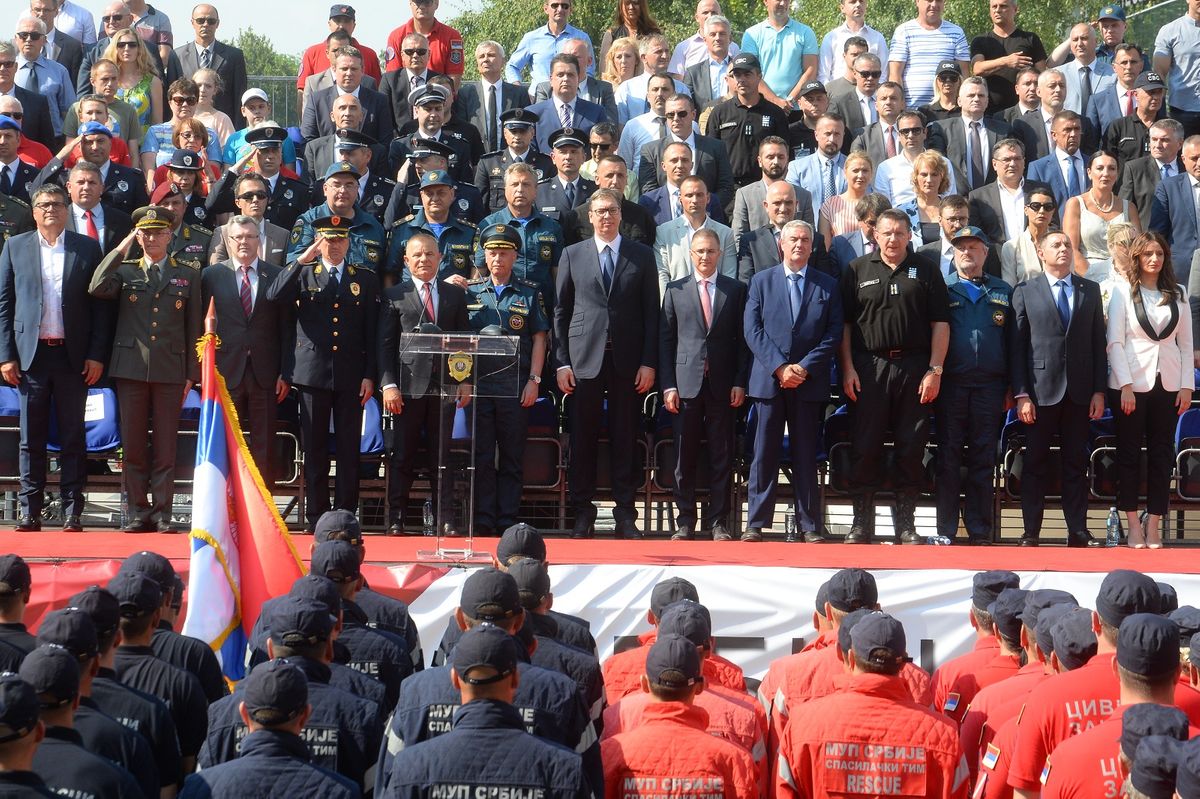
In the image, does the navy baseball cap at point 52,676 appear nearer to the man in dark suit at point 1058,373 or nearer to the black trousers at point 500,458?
the black trousers at point 500,458

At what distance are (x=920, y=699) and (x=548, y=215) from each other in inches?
249

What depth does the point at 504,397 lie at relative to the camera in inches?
432

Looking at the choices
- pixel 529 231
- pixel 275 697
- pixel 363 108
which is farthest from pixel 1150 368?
pixel 275 697

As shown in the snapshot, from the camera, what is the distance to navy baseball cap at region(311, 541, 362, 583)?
22.4 ft

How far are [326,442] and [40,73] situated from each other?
19.8ft

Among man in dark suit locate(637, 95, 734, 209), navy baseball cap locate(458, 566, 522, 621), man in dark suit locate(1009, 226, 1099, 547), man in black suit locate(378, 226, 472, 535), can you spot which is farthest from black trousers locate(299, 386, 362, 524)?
navy baseball cap locate(458, 566, 522, 621)

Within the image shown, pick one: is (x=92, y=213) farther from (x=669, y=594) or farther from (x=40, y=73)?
(x=669, y=594)

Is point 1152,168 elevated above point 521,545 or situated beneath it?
elevated above

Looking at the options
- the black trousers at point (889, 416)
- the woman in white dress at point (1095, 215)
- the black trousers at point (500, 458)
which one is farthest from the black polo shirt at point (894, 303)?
the black trousers at point (500, 458)

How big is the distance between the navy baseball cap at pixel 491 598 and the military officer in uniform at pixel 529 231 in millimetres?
5768

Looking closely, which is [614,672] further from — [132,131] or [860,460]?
[132,131]

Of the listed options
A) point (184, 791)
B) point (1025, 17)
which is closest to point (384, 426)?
point (184, 791)

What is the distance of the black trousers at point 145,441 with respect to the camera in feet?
35.7

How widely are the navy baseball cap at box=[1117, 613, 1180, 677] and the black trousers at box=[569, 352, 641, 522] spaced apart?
6.20m
